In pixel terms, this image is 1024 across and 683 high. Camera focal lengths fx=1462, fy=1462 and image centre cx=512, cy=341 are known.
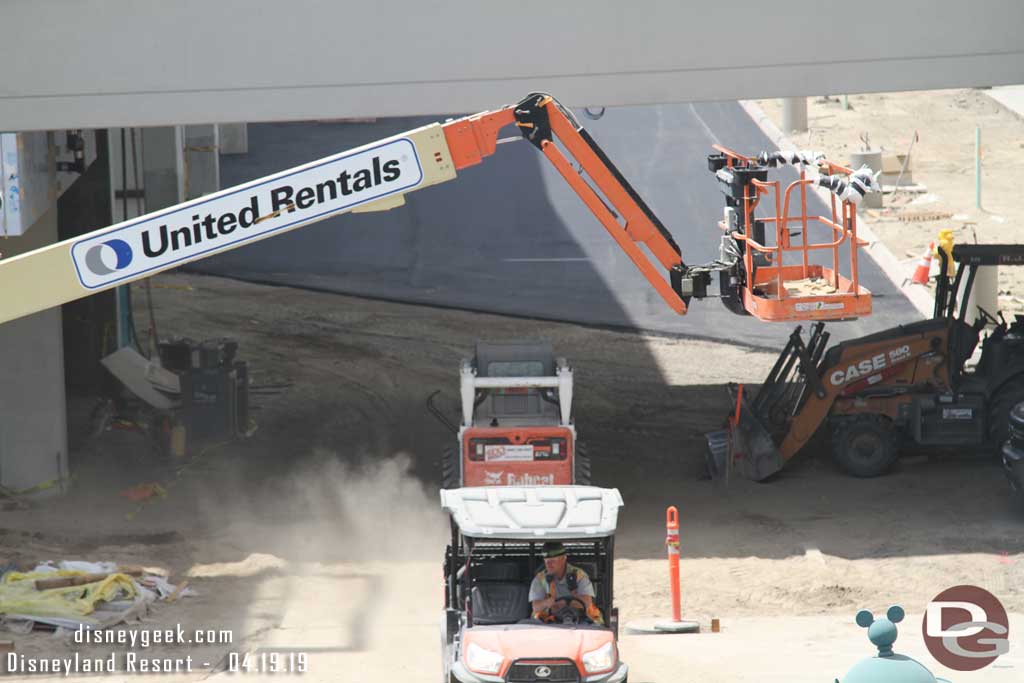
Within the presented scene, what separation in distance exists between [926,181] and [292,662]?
28301mm

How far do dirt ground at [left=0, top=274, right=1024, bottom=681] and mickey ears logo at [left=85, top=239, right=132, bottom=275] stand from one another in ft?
11.9

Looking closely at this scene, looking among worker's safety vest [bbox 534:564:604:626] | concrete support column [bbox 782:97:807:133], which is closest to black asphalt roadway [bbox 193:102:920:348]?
concrete support column [bbox 782:97:807:133]

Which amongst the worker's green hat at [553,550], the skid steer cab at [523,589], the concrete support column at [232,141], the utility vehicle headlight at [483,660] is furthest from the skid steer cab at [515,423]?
the concrete support column at [232,141]

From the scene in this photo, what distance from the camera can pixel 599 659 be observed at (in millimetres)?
10414

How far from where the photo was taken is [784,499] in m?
18.9

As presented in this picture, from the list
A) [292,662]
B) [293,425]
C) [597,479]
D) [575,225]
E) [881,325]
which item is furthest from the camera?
[575,225]

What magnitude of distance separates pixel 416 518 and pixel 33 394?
523 centimetres

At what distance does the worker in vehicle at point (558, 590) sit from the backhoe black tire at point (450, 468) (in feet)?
20.1

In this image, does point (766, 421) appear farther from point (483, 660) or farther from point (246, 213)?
point (483, 660)

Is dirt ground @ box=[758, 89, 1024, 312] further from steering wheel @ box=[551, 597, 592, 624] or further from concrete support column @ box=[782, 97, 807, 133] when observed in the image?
steering wheel @ box=[551, 597, 592, 624]

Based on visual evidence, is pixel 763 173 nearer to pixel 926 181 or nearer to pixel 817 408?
pixel 817 408

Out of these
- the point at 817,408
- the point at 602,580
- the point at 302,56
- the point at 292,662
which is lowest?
the point at 292,662

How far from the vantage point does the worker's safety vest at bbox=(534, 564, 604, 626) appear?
10930mm

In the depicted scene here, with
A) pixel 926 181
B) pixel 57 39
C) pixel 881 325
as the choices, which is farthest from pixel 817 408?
pixel 926 181
